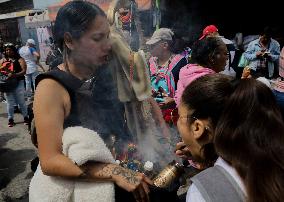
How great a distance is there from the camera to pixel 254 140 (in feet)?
3.41

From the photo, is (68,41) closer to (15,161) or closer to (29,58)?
(15,161)

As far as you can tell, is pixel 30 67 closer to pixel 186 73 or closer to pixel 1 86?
pixel 1 86

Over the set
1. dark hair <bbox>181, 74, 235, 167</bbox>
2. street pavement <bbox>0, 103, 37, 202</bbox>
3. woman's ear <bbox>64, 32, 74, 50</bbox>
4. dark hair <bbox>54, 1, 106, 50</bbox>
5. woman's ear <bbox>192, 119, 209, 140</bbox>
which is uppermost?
dark hair <bbox>54, 1, 106, 50</bbox>

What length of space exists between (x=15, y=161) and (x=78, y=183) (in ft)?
13.5

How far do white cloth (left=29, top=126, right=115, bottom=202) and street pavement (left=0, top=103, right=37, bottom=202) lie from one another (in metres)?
2.83

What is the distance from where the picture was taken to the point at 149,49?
4.11m

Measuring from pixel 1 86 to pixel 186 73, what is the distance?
499 centimetres

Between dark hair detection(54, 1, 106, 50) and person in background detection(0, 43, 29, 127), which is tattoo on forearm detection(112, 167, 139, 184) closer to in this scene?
dark hair detection(54, 1, 106, 50)

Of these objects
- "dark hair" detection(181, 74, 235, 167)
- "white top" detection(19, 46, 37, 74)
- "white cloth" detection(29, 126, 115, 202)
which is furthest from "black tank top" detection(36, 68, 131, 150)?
"white top" detection(19, 46, 37, 74)

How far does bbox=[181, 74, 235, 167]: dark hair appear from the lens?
117 centimetres

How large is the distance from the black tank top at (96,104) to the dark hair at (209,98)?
1.52ft

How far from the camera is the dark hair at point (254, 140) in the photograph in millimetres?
1011

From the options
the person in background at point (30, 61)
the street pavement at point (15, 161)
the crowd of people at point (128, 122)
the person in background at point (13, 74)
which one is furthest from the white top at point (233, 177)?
the person in background at point (30, 61)

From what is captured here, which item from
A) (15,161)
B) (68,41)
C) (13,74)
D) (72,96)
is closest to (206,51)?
(68,41)
